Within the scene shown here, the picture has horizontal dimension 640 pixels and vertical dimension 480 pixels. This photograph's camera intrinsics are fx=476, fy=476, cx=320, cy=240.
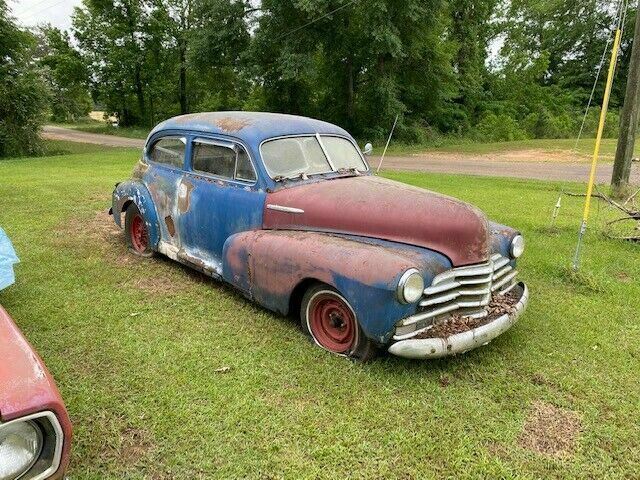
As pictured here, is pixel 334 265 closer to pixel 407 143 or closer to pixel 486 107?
pixel 407 143

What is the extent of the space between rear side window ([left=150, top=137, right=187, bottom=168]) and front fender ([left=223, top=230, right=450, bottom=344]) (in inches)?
55.0

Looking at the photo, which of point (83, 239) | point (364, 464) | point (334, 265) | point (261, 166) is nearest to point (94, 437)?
point (364, 464)

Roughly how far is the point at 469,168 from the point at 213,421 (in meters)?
16.4

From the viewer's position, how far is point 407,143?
2664 centimetres

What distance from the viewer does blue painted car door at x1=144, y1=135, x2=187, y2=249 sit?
5066 millimetres

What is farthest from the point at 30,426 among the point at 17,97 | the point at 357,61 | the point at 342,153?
the point at 357,61

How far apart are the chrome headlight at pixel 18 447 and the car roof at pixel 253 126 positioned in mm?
3083

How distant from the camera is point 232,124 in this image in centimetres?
464

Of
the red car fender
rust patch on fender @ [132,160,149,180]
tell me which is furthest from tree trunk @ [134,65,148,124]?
the red car fender

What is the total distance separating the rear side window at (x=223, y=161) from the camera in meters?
4.38

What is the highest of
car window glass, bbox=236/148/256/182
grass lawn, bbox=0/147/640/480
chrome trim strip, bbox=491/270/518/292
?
car window glass, bbox=236/148/256/182

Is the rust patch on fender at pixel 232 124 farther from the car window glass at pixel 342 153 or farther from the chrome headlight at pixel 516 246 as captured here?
the chrome headlight at pixel 516 246

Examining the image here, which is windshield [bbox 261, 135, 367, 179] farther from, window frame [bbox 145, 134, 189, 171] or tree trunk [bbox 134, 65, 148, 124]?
tree trunk [bbox 134, 65, 148, 124]

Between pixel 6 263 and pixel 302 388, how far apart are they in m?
3.01
